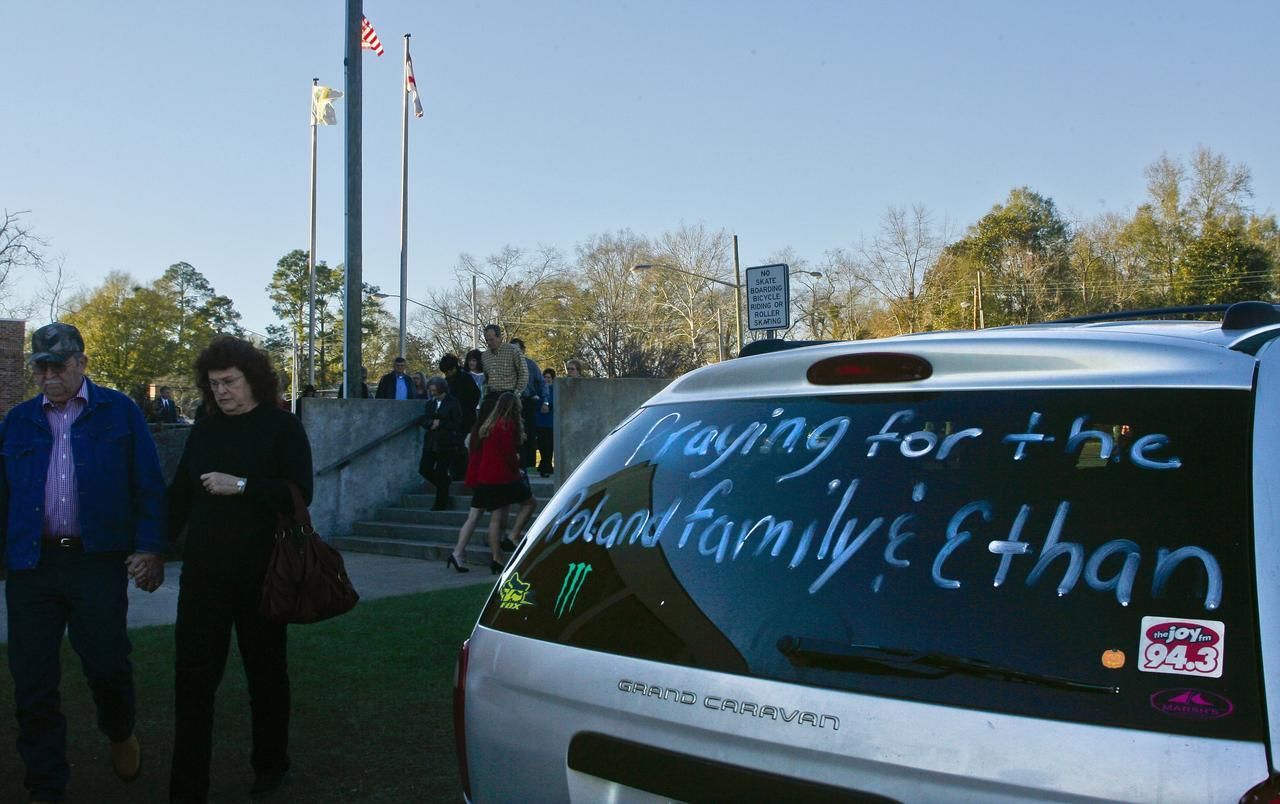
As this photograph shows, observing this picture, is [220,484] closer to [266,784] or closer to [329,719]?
[266,784]

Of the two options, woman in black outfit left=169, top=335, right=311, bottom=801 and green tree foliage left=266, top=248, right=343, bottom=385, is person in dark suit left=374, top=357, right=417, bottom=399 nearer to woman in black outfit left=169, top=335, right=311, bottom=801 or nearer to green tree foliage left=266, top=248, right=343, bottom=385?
woman in black outfit left=169, top=335, right=311, bottom=801

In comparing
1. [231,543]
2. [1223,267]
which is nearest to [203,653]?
[231,543]

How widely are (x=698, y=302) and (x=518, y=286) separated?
44.1 feet

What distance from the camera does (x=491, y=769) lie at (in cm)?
240

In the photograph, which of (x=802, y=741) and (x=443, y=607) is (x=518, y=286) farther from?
(x=802, y=741)

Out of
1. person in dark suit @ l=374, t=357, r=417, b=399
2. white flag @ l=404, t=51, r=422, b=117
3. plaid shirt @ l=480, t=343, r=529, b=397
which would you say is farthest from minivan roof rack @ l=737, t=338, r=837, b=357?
white flag @ l=404, t=51, r=422, b=117

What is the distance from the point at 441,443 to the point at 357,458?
1295 millimetres

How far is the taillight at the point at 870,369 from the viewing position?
217 centimetres

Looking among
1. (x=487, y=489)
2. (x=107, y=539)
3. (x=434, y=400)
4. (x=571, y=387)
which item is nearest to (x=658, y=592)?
(x=107, y=539)

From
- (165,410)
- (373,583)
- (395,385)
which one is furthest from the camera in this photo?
(165,410)

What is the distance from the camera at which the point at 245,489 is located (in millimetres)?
4594

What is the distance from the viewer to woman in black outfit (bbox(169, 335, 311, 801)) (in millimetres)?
4516

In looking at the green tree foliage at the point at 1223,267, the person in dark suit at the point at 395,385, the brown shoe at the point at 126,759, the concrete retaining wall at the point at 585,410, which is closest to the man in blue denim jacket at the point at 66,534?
the brown shoe at the point at 126,759

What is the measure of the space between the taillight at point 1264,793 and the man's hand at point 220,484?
382 cm
